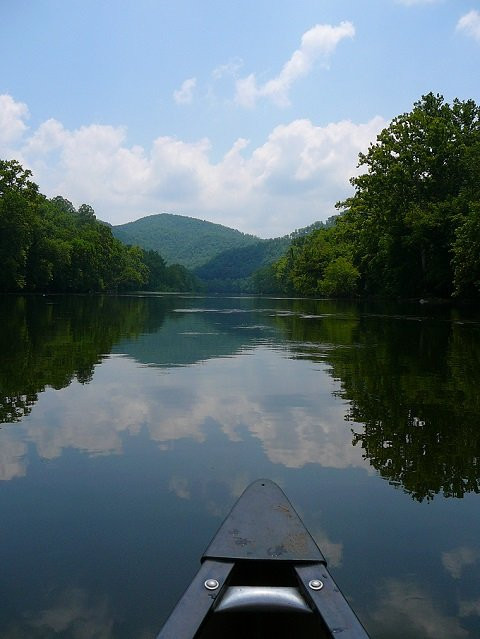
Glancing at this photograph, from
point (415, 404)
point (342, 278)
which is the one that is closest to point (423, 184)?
point (342, 278)

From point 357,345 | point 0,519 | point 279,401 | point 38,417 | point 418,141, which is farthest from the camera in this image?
point 418,141

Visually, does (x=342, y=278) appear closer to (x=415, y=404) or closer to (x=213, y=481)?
(x=415, y=404)

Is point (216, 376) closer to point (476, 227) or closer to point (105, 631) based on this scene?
point (105, 631)

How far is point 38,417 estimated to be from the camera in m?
8.23

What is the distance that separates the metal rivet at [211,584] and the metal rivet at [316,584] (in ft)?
1.73

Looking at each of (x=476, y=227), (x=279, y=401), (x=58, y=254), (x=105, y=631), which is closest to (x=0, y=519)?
(x=105, y=631)

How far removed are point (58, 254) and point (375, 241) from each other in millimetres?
41825

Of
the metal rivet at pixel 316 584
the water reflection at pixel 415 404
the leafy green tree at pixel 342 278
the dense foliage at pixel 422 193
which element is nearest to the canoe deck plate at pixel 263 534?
the metal rivet at pixel 316 584

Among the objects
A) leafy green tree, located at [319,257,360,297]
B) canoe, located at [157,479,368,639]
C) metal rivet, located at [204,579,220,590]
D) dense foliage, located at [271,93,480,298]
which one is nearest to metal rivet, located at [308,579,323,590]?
canoe, located at [157,479,368,639]

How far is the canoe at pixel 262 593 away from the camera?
110 inches

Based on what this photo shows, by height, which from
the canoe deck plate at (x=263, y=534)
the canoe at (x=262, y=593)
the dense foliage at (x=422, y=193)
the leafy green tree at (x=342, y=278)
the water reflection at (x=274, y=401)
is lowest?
the water reflection at (x=274, y=401)

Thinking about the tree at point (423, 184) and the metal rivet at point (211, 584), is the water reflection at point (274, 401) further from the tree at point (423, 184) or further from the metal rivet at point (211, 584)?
the tree at point (423, 184)

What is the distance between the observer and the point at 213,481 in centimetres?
580

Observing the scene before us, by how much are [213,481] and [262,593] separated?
2770 millimetres
